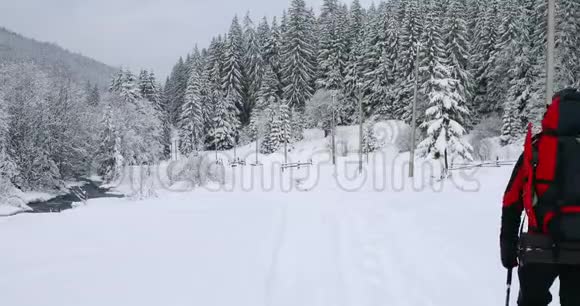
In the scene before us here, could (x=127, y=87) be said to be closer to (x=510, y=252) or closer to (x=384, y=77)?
(x=384, y=77)

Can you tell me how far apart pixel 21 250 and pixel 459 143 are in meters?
27.8

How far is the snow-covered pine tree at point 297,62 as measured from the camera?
6134 cm

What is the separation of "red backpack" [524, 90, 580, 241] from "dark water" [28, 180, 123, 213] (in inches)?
1273

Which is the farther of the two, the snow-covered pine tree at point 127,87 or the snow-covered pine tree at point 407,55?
the snow-covered pine tree at point 127,87

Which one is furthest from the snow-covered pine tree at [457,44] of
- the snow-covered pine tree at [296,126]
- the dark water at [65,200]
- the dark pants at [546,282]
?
the dark pants at [546,282]

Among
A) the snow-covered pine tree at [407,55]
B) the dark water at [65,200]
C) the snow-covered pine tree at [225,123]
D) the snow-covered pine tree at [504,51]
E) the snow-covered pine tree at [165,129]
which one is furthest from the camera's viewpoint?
the snow-covered pine tree at [165,129]

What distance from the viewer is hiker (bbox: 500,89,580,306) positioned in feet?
8.66

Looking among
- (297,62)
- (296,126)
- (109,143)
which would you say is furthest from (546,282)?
(297,62)

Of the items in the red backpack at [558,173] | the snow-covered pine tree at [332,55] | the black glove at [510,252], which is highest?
the snow-covered pine tree at [332,55]

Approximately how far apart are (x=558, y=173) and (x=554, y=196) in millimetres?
148

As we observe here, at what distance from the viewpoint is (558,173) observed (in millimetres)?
2658

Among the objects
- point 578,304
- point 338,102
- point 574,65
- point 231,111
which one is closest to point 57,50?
point 231,111

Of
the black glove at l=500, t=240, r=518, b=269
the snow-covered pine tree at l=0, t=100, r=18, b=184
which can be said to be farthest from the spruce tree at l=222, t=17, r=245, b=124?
the black glove at l=500, t=240, r=518, b=269

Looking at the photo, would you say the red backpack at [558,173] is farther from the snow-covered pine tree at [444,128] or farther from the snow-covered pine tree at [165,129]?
→ the snow-covered pine tree at [165,129]
